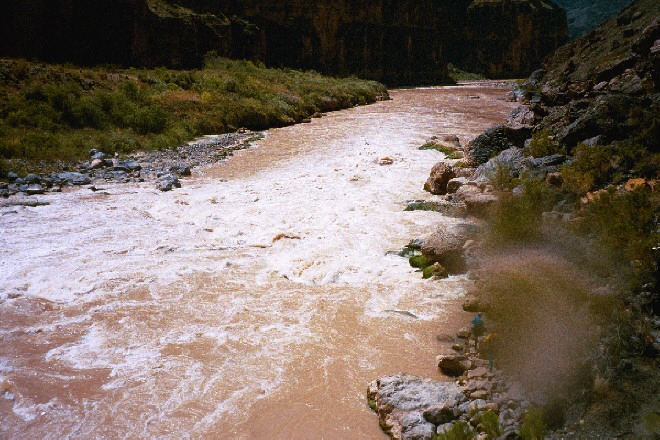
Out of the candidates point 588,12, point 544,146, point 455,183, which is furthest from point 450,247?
point 588,12

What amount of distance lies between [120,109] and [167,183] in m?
8.81

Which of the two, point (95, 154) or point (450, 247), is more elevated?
point (95, 154)

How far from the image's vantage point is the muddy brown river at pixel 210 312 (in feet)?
14.0

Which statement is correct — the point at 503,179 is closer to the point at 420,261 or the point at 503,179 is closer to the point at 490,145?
the point at 420,261

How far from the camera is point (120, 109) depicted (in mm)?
18766

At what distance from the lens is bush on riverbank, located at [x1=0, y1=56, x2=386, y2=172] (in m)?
15.0

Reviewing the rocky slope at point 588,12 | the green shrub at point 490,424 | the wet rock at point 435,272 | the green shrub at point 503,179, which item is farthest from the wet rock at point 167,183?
the rocky slope at point 588,12

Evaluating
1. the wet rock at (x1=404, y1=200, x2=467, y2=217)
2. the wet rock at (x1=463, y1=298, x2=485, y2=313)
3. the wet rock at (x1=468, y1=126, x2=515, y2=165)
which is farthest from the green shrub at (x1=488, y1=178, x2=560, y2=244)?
the wet rock at (x1=468, y1=126, x2=515, y2=165)

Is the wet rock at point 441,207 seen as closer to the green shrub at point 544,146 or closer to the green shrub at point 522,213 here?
the green shrub at point 522,213

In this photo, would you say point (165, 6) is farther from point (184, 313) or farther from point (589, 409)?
point (589, 409)

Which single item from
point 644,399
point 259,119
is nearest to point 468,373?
point 644,399

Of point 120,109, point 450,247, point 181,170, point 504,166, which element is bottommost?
point 450,247

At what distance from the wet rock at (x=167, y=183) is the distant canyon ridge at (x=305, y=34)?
17.9 metres

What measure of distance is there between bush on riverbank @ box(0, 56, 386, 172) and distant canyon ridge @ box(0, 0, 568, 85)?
322 cm
